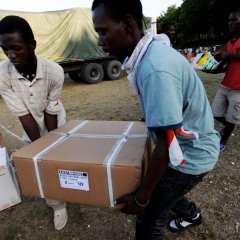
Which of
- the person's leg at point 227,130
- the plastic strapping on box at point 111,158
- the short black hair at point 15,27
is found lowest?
the person's leg at point 227,130

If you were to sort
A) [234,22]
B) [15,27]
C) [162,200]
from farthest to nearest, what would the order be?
[234,22] < [15,27] < [162,200]

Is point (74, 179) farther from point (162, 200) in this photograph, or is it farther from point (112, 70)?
point (112, 70)

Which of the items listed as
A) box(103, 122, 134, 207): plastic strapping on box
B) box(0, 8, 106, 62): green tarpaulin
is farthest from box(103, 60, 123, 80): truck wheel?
box(103, 122, 134, 207): plastic strapping on box

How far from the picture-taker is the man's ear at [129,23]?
102cm

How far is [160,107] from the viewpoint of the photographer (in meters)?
0.92

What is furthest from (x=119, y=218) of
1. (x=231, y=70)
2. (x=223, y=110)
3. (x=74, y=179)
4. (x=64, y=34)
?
(x=64, y=34)

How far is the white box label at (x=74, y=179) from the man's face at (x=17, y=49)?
2.82ft

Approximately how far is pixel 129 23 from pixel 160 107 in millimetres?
390

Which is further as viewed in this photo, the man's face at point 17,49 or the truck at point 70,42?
the truck at point 70,42

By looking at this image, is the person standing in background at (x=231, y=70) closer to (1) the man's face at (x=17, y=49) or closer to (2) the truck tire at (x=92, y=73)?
(1) the man's face at (x=17, y=49)

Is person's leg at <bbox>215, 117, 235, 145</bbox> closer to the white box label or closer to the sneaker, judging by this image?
the sneaker

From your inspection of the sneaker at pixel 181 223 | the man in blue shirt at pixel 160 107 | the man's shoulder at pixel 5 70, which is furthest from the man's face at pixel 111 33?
the sneaker at pixel 181 223

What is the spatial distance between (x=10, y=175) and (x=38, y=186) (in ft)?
2.91

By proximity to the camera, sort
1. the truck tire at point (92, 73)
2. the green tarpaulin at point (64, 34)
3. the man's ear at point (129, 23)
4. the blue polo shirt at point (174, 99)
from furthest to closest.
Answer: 1. the truck tire at point (92, 73)
2. the green tarpaulin at point (64, 34)
3. the man's ear at point (129, 23)
4. the blue polo shirt at point (174, 99)
